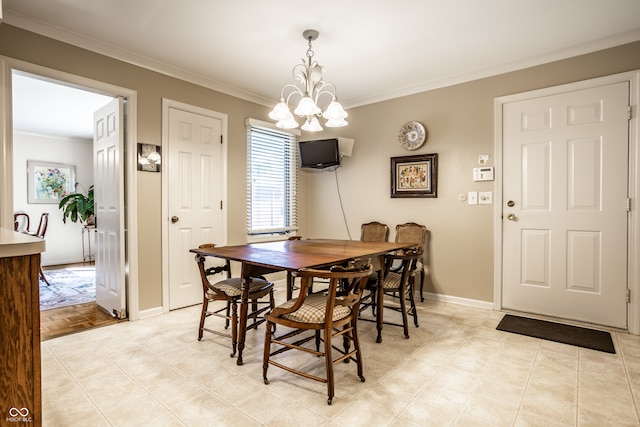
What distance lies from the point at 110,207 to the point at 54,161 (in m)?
4.43

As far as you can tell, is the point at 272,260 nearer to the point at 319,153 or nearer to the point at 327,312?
the point at 327,312

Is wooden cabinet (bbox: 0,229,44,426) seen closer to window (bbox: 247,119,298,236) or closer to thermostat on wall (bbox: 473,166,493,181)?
window (bbox: 247,119,298,236)

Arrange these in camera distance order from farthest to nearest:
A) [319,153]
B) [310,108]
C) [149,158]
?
[319,153], [149,158], [310,108]

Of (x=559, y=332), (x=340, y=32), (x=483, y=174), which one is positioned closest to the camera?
(x=340, y=32)

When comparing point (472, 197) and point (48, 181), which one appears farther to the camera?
point (48, 181)

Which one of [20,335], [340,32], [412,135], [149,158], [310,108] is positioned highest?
[340,32]

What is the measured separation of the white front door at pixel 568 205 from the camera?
9.57 feet

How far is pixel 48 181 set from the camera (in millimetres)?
6320

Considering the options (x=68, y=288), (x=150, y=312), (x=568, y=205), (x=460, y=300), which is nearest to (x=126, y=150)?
(x=150, y=312)

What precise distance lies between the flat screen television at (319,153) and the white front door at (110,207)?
7.33 ft

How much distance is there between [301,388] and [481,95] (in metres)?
3.37

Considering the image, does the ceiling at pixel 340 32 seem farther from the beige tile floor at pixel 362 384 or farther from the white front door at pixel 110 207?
the beige tile floor at pixel 362 384

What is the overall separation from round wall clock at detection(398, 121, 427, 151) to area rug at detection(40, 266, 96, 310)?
14.1 ft

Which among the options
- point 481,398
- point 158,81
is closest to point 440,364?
point 481,398
